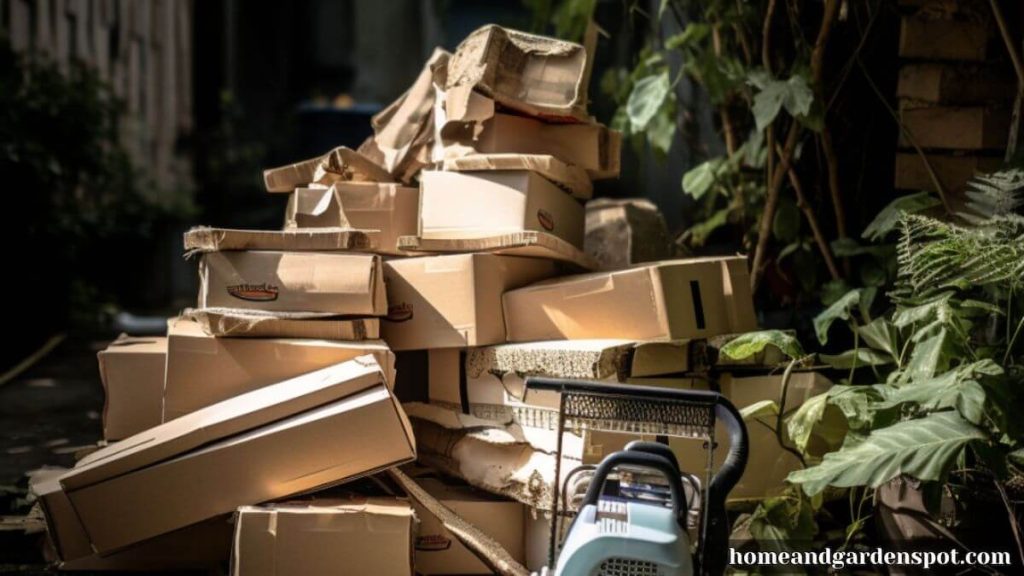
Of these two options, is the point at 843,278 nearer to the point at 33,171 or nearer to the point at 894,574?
the point at 894,574

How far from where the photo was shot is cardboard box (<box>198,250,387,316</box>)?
2.98 m

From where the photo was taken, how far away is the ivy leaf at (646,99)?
3763 millimetres

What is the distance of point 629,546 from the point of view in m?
1.87

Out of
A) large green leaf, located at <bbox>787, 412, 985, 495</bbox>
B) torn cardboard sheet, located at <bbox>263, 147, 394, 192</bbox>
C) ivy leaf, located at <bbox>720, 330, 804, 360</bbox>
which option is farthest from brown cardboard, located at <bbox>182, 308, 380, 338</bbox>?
large green leaf, located at <bbox>787, 412, 985, 495</bbox>

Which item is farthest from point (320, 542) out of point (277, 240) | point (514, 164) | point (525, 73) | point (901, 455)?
point (525, 73)

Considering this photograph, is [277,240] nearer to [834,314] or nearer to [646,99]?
[646,99]

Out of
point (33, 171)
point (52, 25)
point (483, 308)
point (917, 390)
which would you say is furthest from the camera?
point (52, 25)

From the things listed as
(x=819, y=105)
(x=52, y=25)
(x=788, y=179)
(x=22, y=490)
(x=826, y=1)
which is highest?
(x=52, y=25)

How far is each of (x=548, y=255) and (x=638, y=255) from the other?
65 centimetres

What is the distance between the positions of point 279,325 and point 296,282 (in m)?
0.14

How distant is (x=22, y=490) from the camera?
3238 millimetres

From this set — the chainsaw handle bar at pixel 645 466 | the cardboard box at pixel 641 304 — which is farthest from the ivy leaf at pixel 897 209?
the chainsaw handle bar at pixel 645 466

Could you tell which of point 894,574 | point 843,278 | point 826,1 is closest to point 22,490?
point 894,574

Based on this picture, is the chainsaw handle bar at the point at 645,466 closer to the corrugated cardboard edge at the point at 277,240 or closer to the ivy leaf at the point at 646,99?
the corrugated cardboard edge at the point at 277,240
